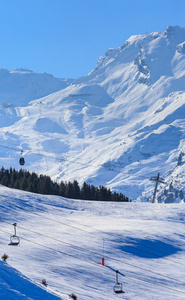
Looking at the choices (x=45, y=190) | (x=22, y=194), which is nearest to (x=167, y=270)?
(x=22, y=194)

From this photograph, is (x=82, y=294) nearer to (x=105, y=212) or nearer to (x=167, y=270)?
(x=167, y=270)

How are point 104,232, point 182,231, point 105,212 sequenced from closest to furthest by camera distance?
1. point 104,232
2. point 182,231
3. point 105,212

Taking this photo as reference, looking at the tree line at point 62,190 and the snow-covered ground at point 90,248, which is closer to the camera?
Answer: the snow-covered ground at point 90,248

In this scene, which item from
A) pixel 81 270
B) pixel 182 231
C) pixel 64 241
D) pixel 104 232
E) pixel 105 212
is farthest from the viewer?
pixel 105 212

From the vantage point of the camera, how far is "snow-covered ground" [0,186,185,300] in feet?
139

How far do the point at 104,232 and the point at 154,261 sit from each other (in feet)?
27.1

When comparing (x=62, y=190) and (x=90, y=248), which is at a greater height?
(x=62, y=190)

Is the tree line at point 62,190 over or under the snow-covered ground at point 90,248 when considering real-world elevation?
over

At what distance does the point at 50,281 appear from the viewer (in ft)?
136

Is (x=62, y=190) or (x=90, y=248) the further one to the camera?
(x=62, y=190)

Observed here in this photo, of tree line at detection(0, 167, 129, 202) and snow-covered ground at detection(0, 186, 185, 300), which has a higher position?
tree line at detection(0, 167, 129, 202)

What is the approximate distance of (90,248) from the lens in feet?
182

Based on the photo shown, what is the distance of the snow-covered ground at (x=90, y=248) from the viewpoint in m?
42.3

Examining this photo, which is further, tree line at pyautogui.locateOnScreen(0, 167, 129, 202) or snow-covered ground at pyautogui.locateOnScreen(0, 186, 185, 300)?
tree line at pyautogui.locateOnScreen(0, 167, 129, 202)
